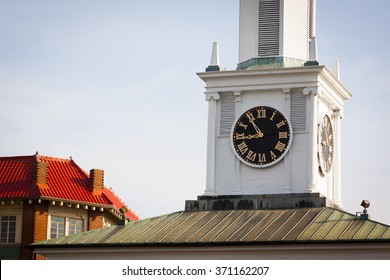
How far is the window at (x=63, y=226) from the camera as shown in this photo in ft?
360

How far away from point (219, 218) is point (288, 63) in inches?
377

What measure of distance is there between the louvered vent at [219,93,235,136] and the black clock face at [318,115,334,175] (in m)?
4.84

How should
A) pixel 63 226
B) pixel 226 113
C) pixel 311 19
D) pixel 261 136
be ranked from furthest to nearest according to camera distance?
pixel 63 226 < pixel 311 19 < pixel 226 113 < pixel 261 136

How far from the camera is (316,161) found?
71.5 metres

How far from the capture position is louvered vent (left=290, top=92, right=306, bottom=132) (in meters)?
71.8

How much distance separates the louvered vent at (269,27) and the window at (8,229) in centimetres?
4214

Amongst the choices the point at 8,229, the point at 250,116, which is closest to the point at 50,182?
the point at 8,229

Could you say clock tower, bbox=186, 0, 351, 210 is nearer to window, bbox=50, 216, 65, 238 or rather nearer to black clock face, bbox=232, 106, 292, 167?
black clock face, bbox=232, 106, 292, 167

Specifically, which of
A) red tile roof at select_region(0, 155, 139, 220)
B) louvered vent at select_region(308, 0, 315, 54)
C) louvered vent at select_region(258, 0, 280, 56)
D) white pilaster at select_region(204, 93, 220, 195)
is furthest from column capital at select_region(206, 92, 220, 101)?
Result: red tile roof at select_region(0, 155, 139, 220)

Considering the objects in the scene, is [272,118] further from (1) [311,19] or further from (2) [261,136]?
(1) [311,19]

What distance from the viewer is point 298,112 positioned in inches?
2835

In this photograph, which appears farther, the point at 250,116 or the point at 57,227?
the point at 57,227

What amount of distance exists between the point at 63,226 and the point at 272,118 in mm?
41980

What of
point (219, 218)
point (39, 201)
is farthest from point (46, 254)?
point (39, 201)
